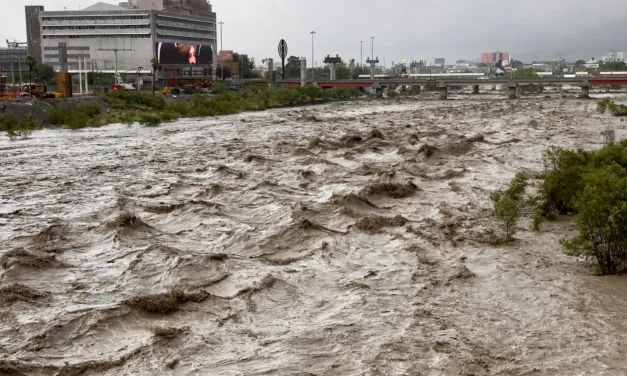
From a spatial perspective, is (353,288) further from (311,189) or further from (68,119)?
(68,119)

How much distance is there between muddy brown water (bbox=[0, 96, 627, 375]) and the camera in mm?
11164

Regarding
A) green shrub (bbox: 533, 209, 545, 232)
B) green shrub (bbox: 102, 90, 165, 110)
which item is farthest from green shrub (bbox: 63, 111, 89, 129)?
green shrub (bbox: 533, 209, 545, 232)

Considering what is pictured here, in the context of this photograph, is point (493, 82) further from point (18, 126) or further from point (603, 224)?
point (603, 224)

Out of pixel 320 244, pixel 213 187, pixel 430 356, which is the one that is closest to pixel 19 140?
pixel 213 187

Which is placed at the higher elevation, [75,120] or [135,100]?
[135,100]

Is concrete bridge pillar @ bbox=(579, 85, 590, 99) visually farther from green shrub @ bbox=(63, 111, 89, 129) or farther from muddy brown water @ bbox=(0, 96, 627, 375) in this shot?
muddy brown water @ bbox=(0, 96, 627, 375)

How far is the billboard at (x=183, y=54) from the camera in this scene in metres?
154

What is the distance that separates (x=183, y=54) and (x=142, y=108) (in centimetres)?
8655

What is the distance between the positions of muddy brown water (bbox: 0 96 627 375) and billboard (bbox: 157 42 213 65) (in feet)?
420

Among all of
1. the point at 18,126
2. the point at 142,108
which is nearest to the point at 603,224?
the point at 18,126

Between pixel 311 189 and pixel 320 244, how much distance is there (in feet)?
27.6

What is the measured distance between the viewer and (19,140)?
45.8 m

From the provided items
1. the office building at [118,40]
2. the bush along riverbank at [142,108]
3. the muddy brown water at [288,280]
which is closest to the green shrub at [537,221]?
the muddy brown water at [288,280]

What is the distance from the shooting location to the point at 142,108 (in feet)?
244
